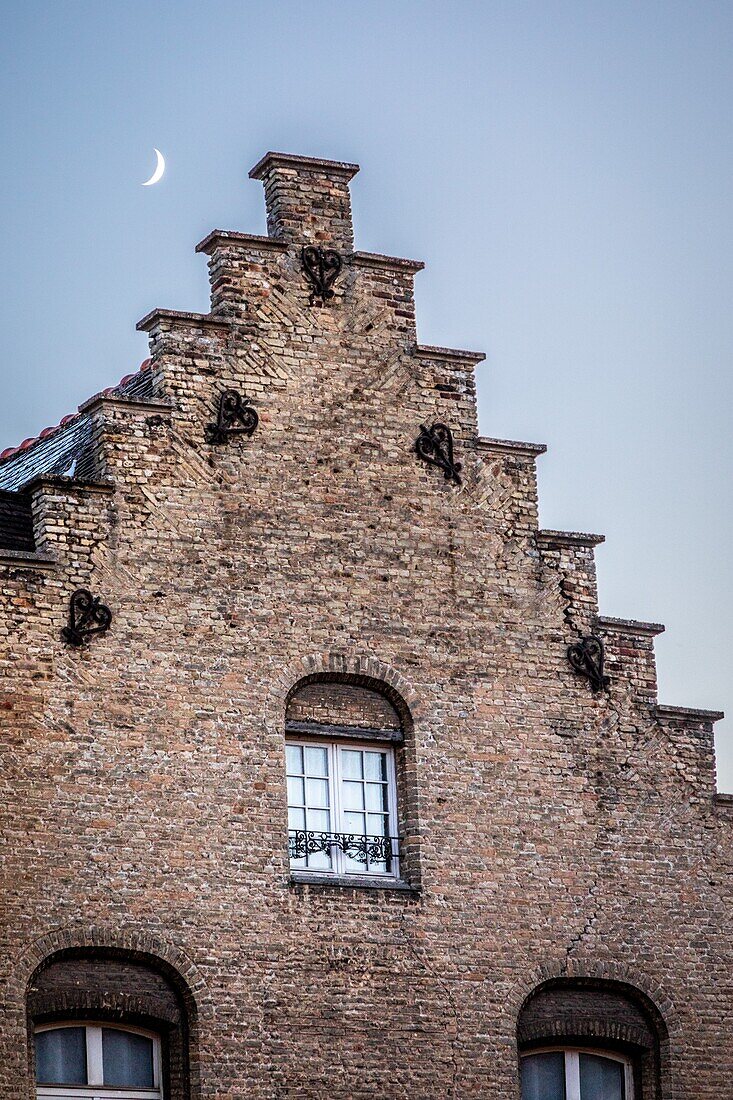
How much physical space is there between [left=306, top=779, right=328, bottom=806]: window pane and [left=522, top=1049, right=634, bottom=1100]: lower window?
3436 mm

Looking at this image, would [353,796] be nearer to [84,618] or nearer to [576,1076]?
[84,618]

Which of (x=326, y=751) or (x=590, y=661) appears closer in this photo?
(x=326, y=751)

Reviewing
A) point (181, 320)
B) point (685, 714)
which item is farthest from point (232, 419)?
point (685, 714)

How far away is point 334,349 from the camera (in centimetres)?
2634

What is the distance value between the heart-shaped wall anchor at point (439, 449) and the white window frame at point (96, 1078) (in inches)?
271

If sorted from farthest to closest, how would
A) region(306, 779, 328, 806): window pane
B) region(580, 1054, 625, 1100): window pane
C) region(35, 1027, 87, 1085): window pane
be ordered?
region(580, 1054, 625, 1100): window pane < region(306, 779, 328, 806): window pane < region(35, 1027, 87, 1085): window pane

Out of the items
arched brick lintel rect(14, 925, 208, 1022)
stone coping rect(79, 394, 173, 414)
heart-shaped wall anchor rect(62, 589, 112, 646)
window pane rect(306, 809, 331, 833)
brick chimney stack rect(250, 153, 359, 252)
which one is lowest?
arched brick lintel rect(14, 925, 208, 1022)

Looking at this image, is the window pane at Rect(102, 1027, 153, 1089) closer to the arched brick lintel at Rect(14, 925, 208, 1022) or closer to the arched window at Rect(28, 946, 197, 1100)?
the arched window at Rect(28, 946, 197, 1100)

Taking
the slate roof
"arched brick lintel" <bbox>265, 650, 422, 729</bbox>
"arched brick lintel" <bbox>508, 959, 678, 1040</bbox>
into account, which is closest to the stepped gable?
the slate roof

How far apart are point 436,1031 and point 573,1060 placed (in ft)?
6.34

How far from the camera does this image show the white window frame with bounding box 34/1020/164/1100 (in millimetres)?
23078

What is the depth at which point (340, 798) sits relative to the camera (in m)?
25.1

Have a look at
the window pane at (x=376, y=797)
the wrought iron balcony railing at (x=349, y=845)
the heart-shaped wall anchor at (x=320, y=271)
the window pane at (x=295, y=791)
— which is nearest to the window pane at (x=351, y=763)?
the window pane at (x=376, y=797)

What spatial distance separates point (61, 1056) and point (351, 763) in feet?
14.1
